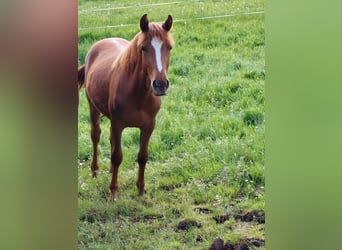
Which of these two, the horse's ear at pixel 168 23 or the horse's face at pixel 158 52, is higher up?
the horse's ear at pixel 168 23

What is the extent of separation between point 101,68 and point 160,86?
14.6 inches

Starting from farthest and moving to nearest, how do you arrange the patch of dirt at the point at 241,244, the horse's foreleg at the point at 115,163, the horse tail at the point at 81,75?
the horse tail at the point at 81,75, the horse's foreleg at the point at 115,163, the patch of dirt at the point at 241,244

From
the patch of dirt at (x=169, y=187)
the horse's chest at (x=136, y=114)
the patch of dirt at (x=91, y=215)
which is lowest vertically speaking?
the patch of dirt at (x=91, y=215)

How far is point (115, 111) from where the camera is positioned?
318 centimetres

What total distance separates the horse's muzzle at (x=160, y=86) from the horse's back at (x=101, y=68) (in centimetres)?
28

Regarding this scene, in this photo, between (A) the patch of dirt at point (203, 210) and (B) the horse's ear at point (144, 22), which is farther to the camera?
(B) the horse's ear at point (144, 22)

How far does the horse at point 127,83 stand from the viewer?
3061mm

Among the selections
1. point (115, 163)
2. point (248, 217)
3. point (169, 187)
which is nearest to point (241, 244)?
point (248, 217)

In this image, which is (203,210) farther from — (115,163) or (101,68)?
(101,68)

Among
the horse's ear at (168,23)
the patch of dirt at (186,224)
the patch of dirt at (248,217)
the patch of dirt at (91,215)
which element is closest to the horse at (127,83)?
the horse's ear at (168,23)

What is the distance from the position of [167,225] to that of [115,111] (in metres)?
0.61

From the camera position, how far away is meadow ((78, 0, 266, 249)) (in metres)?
2.92

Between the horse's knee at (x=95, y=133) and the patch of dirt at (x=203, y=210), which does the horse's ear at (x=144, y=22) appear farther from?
the patch of dirt at (x=203, y=210)
